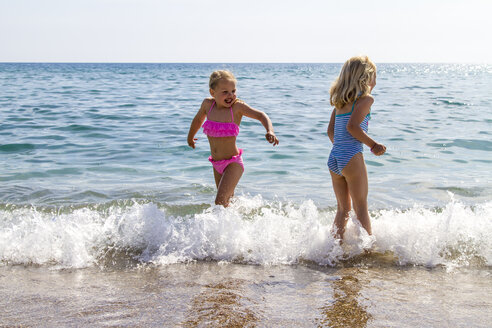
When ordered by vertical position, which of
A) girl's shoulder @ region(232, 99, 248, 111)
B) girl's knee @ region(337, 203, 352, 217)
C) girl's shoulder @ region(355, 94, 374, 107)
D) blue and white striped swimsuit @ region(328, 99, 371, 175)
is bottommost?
girl's knee @ region(337, 203, 352, 217)

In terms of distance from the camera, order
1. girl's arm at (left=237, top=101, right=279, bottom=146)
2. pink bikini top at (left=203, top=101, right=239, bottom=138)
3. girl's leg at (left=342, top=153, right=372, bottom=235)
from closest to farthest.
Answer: girl's leg at (left=342, top=153, right=372, bottom=235)
girl's arm at (left=237, top=101, right=279, bottom=146)
pink bikini top at (left=203, top=101, right=239, bottom=138)

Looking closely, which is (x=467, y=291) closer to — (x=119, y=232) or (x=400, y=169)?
(x=119, y=232)

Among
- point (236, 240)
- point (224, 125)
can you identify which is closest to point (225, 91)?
point (224, 125)

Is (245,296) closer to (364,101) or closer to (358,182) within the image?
(358,182)

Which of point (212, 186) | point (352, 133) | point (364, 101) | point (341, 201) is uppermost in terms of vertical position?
point (364, 101)

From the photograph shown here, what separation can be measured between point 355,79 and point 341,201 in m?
1.03

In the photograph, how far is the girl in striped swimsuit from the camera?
3855mm

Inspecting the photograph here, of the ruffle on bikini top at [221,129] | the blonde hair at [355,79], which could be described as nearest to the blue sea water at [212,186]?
the ruffle on bikini top at [221,129]

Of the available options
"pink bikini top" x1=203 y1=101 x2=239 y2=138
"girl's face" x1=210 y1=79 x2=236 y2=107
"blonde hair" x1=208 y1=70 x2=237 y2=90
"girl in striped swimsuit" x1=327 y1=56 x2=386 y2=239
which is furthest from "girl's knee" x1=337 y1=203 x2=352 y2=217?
"blonde hair" x1=208 y1=70 x2=237 y2=90

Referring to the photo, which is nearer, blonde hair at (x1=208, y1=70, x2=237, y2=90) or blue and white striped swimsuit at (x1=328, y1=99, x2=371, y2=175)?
blue and white striped swimsuit at (x1=328, y1=99, x2=371, y2=175)

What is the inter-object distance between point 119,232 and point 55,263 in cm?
68

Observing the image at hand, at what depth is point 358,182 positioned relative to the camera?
397cm

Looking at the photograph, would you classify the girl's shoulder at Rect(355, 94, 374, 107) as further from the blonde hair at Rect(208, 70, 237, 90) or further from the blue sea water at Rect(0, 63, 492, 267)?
the blonde hair at Rect(208, 70, 237, 90)

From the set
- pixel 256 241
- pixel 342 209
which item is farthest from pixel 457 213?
pixel 256 241
